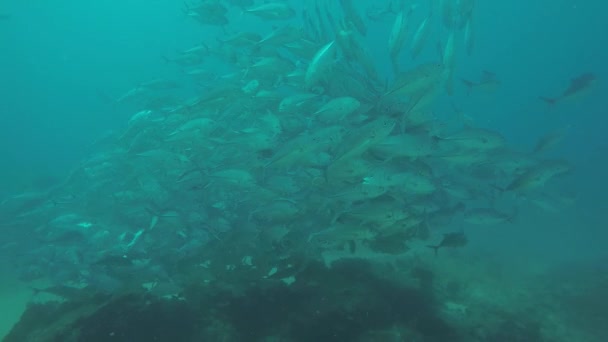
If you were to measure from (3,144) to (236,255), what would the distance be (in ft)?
159

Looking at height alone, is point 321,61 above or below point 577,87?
above

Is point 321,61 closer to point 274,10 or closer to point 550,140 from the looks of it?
point 274,10

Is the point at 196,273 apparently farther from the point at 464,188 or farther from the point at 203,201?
the point at 464,188

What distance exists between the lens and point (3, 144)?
42.6m

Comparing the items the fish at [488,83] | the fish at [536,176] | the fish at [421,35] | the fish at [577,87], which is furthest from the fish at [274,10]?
the fish at [577,87]

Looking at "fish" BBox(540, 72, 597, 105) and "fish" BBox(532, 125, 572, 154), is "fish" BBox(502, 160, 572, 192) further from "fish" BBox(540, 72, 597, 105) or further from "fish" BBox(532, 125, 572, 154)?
"fish" BBox(540, 72, 597, 105)

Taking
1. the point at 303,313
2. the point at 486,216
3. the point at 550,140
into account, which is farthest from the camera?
the point at 550,140

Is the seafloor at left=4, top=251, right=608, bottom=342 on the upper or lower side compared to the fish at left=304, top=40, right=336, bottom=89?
lower

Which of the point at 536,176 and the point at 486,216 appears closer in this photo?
the point at 536,176

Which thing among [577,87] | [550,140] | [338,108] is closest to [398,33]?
[338,108]

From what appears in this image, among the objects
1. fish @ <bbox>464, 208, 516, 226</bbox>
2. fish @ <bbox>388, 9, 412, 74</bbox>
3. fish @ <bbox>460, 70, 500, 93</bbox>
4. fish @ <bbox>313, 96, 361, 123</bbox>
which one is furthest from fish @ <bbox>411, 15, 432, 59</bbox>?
fish @ <bbox>464, 208, 516, 226</bbox>

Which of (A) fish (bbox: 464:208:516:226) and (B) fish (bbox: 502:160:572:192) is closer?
(B) fish (bbox: 502:160:572:192)

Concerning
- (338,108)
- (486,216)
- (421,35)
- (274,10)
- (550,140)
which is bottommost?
(486,216)

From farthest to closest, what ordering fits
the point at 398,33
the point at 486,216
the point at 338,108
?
1. the point at 486,216
2. the point at 398,33
3. the point at 338,108
